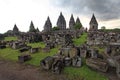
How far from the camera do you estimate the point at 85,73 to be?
1522 cm

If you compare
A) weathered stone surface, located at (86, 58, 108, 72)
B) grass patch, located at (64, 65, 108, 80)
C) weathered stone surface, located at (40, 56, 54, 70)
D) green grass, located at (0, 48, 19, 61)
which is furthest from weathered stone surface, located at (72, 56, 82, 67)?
green grass, located at (0, 48, 19, 61)

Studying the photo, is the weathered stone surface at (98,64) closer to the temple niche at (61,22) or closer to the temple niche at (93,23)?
the temple niche at (93,23)

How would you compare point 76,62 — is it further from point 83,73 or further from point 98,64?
point 98,64

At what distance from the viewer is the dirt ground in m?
15.2

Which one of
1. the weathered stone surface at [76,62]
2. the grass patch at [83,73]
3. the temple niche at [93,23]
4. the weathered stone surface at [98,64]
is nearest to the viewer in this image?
the grass patch at [83,73]

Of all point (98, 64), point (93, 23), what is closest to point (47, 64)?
point (98, 64)

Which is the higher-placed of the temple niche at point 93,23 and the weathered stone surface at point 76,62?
the temple niche at point 93,23

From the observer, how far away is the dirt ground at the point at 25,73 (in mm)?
15189

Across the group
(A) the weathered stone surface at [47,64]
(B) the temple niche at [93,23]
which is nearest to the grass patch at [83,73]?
(A) the weathered stone surface at [47,64]

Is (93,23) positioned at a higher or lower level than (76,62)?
higher

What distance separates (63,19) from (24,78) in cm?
7245

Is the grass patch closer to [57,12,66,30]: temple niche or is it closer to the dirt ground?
the dirt ground

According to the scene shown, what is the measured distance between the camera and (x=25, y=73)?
1678 cm

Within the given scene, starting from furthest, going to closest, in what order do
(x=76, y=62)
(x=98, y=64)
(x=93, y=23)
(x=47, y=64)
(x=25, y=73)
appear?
1. (x=93, y=23)
2. (x=47, y=64)
3. (x=76, y=62)
4. (x=25, y=73)
5. (x=98, y=64)
